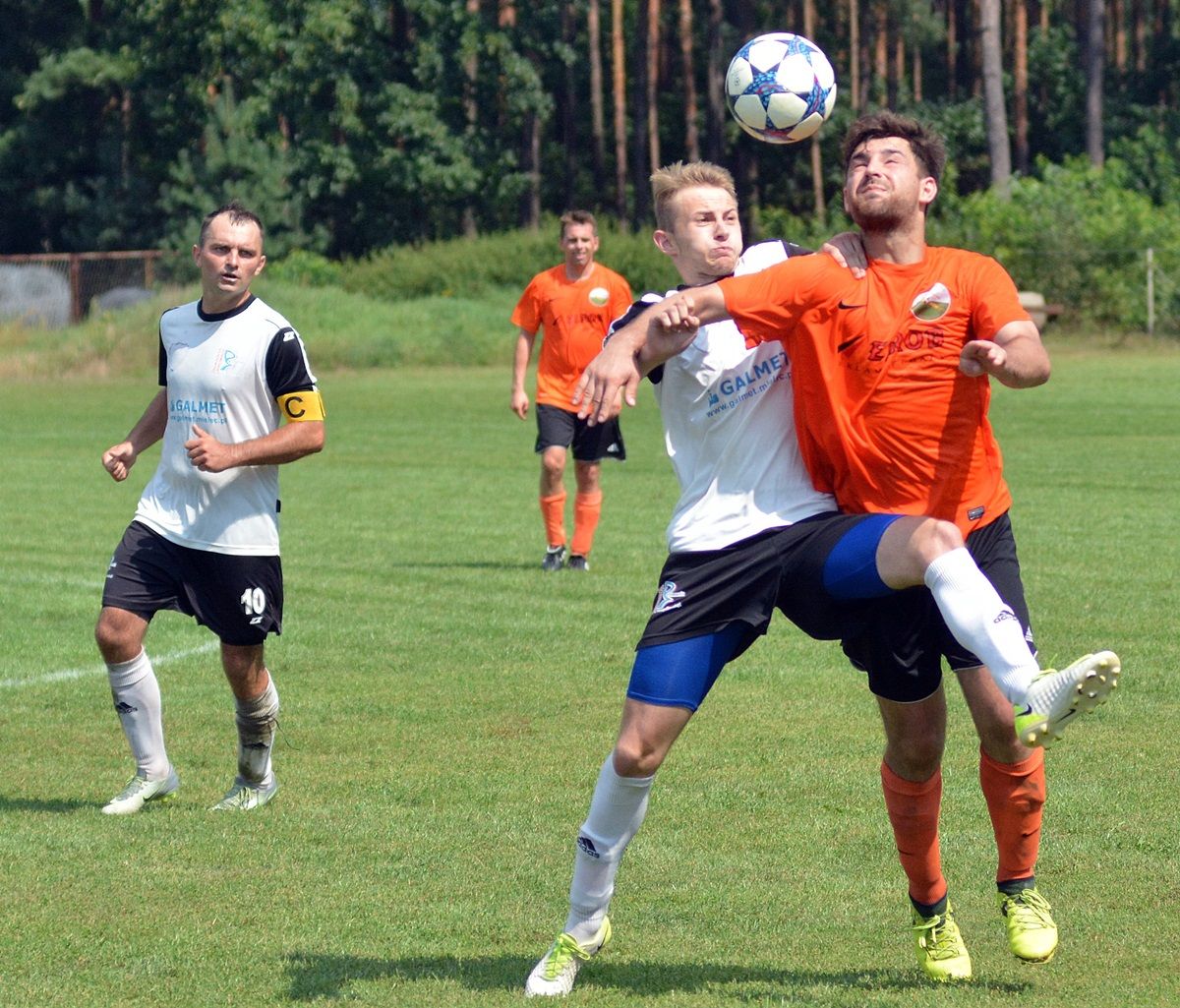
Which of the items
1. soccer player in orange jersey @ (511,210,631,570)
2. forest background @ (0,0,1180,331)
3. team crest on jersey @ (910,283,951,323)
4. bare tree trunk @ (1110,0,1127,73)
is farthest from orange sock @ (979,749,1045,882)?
bare tree trunk @ (1110,0,1127,73)

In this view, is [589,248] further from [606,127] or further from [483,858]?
[606,127]

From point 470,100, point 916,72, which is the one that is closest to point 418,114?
point 470,100

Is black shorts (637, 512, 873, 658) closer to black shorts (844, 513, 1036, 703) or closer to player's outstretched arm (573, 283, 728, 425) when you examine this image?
black shorts (844, 513, 1036, 703)

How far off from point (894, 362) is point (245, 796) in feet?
10.6

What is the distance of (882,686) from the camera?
4613mm

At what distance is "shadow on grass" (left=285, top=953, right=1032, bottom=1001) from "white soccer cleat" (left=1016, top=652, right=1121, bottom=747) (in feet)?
2.88

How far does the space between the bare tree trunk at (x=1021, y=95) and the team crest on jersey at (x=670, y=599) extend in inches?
2402

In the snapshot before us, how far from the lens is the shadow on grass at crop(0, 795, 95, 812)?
21.4ft

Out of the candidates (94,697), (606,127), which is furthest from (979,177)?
(94,697)

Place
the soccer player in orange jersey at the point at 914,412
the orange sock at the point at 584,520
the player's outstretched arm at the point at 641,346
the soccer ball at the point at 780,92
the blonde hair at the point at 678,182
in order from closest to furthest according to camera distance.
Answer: the player's outstretched arm at the point at 641,346 < the soccer player in orange jersey at the point at 914,412 < the blonde hair at the point at 678,182 < the soccer ball at the point at 780,92 < the orange sock at the point at 584,520

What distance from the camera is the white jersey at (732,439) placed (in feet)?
15.1

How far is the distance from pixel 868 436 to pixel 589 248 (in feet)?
27.7

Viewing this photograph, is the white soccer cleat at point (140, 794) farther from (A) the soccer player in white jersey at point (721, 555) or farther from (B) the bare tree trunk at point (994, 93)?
(B) the bare tree trunk at point (994, 93)

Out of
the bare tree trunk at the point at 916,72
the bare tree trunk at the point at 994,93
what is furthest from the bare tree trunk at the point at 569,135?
the bare tree trunk at the point at 994,93
